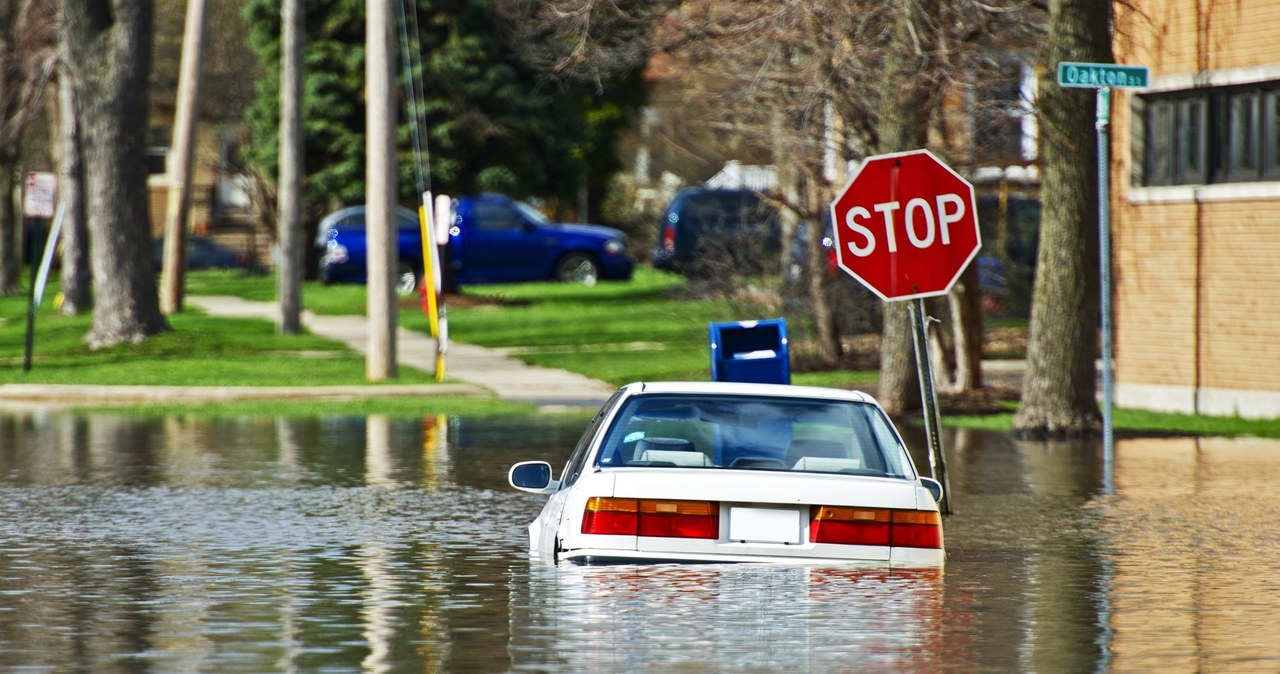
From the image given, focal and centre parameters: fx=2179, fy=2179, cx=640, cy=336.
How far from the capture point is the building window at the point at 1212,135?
21281 mm

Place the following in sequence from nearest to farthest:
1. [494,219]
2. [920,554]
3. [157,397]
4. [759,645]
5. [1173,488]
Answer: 1. [759,645]
2. [920,554]
3. [1173,488]
4. [157,397]
5. [494,219]

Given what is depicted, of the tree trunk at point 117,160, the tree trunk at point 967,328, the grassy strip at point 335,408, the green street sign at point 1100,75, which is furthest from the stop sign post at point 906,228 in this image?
the tree trunk at point 117,160

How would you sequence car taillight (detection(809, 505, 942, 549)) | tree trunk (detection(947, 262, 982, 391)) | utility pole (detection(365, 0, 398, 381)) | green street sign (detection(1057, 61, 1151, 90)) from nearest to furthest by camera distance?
car taillight (detection(809, 505, 942, 549))
green street sign (detection(1057, 61, 1151, 90))
tree trunk (detection(947, 262, 982, 391))
utility pole (detection(365, 0, 398, 381))

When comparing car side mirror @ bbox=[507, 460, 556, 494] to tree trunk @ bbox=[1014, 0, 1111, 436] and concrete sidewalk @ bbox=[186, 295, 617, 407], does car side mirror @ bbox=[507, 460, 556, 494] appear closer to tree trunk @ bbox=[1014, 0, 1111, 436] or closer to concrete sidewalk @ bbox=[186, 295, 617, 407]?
tree trunk @ bbox=[1014, 0, 1111, 436]

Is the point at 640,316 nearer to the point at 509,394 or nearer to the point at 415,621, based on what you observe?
the point at 509,394

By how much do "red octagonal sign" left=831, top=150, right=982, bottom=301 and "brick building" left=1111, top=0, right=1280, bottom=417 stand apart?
7325mm

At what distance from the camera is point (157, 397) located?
24.5m

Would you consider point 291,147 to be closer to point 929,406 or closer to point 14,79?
point 14,79

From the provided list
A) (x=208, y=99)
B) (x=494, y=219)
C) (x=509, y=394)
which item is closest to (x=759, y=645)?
(x=509, y=394)

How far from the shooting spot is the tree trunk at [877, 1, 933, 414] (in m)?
20.3

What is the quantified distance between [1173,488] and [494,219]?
32171mm

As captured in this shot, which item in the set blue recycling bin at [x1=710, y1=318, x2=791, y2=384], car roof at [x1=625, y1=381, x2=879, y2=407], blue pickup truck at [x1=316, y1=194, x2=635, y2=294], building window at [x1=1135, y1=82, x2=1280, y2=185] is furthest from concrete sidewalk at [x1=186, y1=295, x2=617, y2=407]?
car roof at [x1=625, y1=381, x2=879, y2=407]

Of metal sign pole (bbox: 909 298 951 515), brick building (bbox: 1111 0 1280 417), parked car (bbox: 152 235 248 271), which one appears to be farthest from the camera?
parked car (bbox: 152 235 248 271)

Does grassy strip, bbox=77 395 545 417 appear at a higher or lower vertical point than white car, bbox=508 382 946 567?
lower
